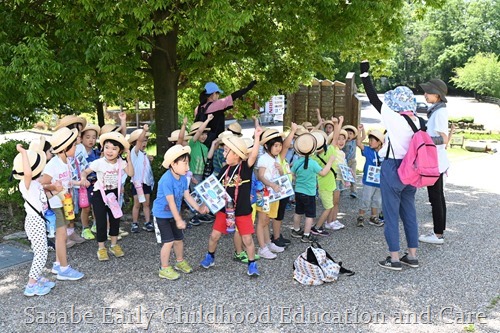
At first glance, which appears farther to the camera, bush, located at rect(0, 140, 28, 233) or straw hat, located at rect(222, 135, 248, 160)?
bush, located at rect(0, 140, 28, 233)

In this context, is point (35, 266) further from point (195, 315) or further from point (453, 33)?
point (453, 33)

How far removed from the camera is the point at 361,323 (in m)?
4.50

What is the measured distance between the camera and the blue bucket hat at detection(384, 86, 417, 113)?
18.0ft

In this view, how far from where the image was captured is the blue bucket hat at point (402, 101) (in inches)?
217

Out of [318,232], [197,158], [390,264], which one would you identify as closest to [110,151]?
[197,158]

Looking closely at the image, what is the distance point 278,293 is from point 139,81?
6.37 meters

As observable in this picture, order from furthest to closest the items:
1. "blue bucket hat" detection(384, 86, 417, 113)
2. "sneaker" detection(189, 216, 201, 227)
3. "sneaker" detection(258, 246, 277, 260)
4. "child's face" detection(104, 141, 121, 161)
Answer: "sneaker" detection(189, 216, 201, 227) < "sneaker" detection(258, 246, 277, 260) < "child's face" detection(104, 141, 121, 161) < "blue bucket hat" detection(384, 86, 417, 113)

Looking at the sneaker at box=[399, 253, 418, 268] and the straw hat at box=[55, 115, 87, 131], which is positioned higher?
the straw hat at box=[55, 115, 87, 131]

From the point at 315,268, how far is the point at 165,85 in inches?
200

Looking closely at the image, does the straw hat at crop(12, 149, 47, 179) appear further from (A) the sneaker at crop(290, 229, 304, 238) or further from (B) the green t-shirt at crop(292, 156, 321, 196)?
(A) the sneaker at crop(290, 229, 304, 238)

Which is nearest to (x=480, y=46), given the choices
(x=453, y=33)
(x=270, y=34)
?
(x=453, y=33)

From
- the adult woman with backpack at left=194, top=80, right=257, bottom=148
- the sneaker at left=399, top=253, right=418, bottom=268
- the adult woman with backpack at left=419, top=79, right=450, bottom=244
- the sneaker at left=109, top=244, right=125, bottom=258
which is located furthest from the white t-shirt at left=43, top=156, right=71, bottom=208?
the adult woman with backpack at left=419, top=79, right=450, bottom=244

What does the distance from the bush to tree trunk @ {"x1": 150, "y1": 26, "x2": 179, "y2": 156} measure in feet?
8.52

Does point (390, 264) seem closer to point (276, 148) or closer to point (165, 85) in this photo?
point (276, 148)
